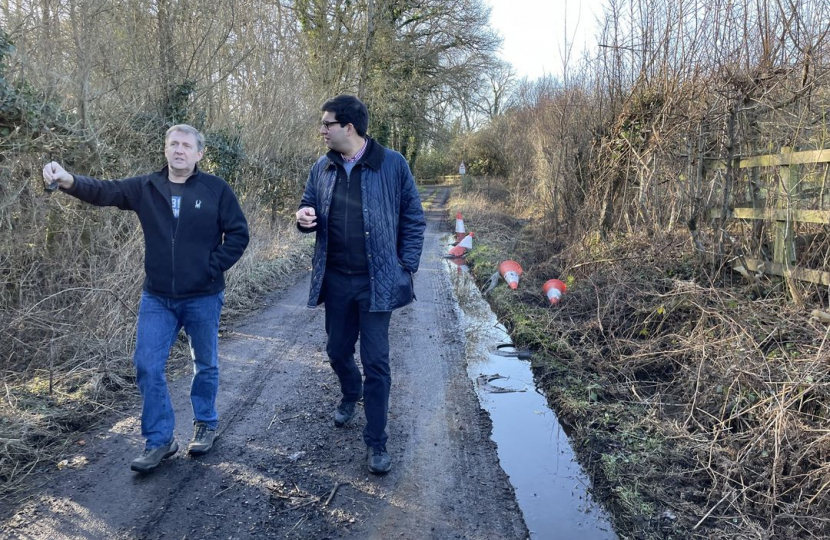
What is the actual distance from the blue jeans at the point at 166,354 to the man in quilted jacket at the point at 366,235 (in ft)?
2.40

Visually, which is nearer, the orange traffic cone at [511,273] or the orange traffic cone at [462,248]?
the orange traffic cone at [511,273]

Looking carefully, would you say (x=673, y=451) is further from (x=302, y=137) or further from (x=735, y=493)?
(x=302, y=137)

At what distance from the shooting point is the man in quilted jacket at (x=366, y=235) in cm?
347

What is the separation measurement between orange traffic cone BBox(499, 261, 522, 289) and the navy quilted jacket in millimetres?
5445

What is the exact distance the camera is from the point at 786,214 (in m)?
4.97

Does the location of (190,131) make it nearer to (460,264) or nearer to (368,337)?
(368,337)

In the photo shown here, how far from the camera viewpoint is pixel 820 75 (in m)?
4.66

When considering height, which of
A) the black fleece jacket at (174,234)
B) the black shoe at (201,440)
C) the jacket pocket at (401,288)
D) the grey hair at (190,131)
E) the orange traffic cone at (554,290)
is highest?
the grey hair at (190,131)

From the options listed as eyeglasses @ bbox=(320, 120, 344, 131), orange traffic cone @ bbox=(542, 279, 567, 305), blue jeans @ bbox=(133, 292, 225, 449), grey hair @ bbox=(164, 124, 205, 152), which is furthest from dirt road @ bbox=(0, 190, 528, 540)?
orange traffic cone @ bbox=(542, 279, 567, 305)

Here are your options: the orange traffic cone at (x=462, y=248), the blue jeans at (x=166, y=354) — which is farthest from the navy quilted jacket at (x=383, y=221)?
the orange traffic cone at (x=462, y=248)

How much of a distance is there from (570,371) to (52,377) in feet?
14.8

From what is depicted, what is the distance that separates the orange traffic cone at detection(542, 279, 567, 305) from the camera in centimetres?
752

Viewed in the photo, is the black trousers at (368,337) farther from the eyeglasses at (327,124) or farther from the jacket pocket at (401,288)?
the eyeglasses at (327,124)

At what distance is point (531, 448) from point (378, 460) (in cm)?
129
